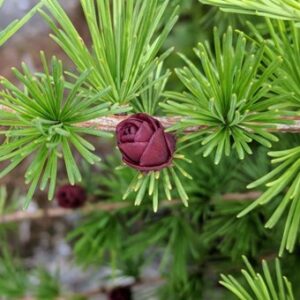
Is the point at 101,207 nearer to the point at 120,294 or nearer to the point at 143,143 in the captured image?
the point at 120,294

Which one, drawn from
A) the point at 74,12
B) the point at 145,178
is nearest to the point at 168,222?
the point at 145,178

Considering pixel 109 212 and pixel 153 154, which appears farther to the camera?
pixel 109 212

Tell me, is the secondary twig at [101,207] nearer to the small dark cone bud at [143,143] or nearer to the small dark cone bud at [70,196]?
the small dark cone bud at [70,196]

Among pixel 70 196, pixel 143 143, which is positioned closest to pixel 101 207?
pixel 70 196

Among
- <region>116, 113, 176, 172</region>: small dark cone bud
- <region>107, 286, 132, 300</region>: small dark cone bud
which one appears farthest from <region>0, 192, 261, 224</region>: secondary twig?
<region>116, 113, 176, 172</region>: small dark cone bud

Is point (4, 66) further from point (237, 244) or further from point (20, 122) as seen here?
point (20, 122)

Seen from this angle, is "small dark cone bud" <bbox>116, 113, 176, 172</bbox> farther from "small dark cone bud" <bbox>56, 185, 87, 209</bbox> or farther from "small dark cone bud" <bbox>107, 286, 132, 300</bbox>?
"small dark cone bud" <bbox>107, 286, 132, 300</bbox>

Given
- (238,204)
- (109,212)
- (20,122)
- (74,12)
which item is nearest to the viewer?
(20,122)
